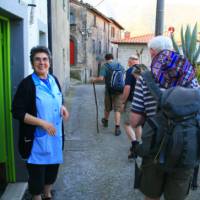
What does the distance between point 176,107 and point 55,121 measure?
132 cm

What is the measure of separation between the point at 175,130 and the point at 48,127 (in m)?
1.24

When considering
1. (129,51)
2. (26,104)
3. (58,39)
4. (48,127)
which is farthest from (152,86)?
(129,51)

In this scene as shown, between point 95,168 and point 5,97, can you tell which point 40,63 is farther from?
point 95,168

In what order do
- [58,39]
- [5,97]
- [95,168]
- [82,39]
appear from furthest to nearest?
1. [82,39]
2. [58,39]
3. [95,168]
4. [5,97]

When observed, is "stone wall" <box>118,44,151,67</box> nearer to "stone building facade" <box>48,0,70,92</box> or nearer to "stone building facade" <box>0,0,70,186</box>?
"stone building facade" <box>48,0,70,92</box>

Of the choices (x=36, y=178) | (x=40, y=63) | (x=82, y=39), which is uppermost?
(x=82, y=39)

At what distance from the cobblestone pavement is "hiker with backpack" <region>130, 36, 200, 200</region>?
4.66 feet

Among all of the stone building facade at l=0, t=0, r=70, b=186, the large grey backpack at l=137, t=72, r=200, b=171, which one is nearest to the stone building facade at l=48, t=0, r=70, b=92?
the stone building facade at l=0, t=0, r=70, b=186

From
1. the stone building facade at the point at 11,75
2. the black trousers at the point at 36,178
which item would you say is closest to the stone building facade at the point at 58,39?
the stone building facade at the point at 11,75

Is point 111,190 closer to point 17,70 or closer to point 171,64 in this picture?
point 17,70

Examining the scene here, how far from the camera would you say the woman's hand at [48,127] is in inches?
127

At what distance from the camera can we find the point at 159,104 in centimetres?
263

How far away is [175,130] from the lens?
2514mm

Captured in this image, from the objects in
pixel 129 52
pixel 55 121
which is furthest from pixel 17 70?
pixel 129 52
